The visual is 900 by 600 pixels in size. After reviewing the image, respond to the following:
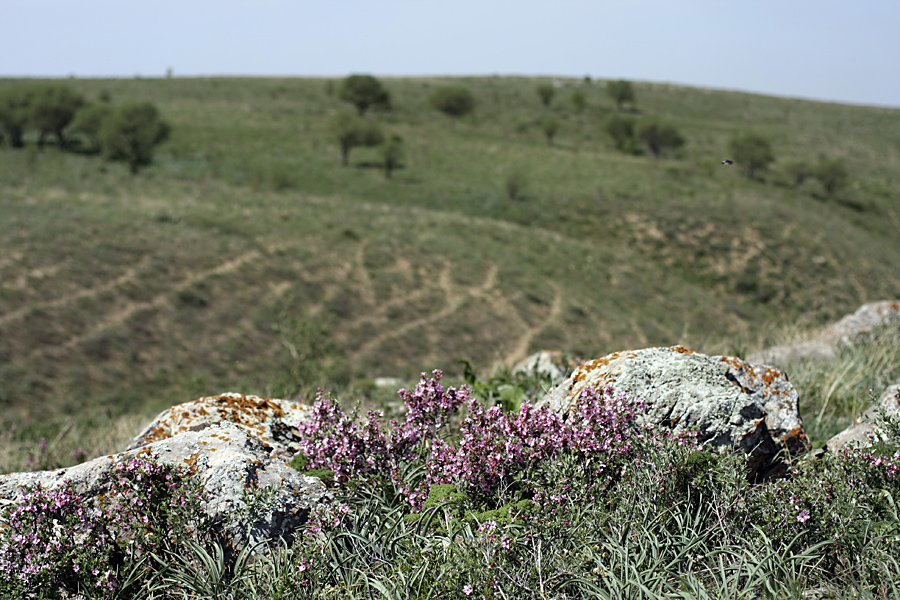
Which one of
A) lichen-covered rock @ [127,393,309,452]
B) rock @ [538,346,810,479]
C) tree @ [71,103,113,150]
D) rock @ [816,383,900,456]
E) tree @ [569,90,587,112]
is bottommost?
lichen-covered rock @ [127,393,309,452]

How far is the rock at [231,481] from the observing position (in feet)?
7.93

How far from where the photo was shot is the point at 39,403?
1273 cm

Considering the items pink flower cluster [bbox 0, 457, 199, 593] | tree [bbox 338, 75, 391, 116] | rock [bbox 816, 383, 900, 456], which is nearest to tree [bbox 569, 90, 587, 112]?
tree [bbox 338, 75, 391, 116]

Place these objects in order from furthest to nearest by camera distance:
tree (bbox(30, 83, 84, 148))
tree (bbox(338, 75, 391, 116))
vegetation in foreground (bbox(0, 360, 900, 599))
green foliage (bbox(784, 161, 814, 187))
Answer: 1. tree (bbox(338, 75, 391, 116))
2. green foliage (bbox(784, 161, 814, 187))
3. tree (bbox(30, 83, 84, 148))
4. vegetation in foreground (bbox(0, 360, 900, 599))

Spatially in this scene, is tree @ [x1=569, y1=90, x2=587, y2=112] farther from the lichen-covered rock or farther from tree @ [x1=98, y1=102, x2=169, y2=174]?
the lichen-covered rock

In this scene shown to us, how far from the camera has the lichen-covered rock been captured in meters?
3.25

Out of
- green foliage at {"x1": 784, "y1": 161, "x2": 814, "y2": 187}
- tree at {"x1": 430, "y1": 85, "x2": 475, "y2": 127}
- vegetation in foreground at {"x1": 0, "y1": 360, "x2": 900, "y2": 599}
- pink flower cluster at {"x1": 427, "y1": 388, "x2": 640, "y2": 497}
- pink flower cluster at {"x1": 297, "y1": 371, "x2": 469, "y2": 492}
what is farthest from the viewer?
tree at {"x1": 430, "y1": 85, "x2": 475, "y2": 127}

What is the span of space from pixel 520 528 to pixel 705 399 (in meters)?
1.21

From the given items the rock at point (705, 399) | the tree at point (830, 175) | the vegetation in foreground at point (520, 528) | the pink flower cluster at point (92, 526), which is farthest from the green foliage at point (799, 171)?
the pink flower cluster at point (92, 526)

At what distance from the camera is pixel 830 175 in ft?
144

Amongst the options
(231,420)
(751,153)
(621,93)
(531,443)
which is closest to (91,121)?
(231,420)

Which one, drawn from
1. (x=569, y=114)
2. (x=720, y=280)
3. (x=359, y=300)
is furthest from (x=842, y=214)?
(x=359, y=300)

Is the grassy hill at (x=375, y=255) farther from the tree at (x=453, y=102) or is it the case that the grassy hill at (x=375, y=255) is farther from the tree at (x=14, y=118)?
the tree at (x=14, y=118)

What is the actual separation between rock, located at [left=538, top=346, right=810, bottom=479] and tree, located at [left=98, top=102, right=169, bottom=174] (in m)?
35.1
